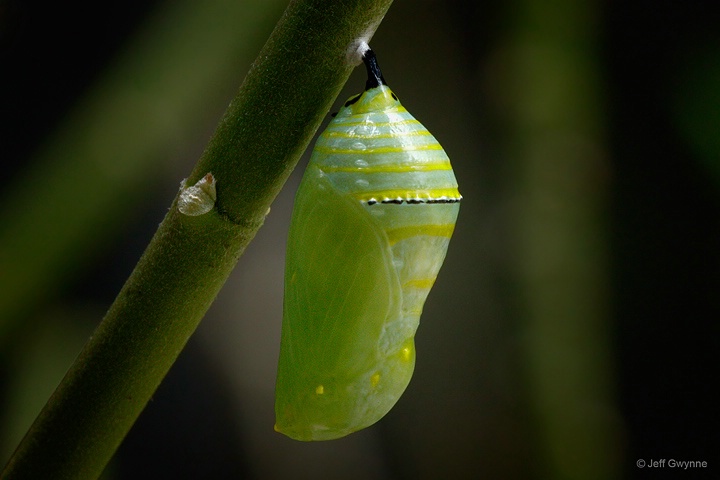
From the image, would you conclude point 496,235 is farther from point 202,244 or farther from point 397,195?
point 202,244

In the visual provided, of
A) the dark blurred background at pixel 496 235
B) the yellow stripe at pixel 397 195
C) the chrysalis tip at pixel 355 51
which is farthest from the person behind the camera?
the dark blurred background at pixel 496 235

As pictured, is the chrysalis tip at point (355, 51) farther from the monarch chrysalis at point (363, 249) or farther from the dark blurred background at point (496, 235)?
the dark blurred background at point (496, 235)

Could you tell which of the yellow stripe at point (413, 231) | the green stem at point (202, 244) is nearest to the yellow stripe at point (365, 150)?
the yellow stripe at point (413, 231)

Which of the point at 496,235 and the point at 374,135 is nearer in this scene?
the point at 374,135

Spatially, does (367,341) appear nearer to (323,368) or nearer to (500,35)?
(323,368)

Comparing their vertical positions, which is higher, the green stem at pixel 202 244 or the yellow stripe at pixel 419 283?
the green stem at pixel 202 244

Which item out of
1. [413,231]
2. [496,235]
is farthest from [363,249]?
[496,235]

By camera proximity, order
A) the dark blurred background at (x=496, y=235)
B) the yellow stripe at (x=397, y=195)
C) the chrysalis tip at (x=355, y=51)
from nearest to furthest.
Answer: the chrysalis tip at (x=355, y=51) → the yellow stripe at (x=397, y=195) → the dark blurred background at (x=496, y=235)
